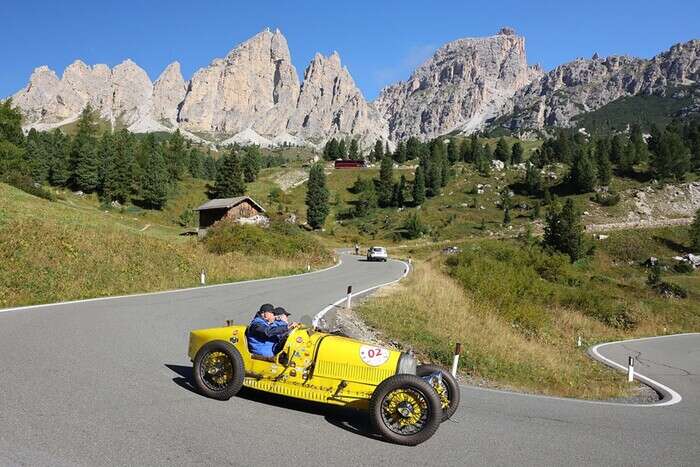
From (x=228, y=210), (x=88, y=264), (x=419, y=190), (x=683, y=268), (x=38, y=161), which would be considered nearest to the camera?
(x=88, y=264)

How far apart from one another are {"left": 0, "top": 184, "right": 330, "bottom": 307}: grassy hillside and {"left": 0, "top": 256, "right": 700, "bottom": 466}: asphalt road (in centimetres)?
637

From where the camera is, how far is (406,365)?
240 inches

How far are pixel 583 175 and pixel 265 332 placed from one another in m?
88.7

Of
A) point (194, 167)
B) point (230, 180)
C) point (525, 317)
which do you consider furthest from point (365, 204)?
point (525, 317)

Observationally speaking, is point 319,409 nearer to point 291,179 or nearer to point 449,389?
point 449,389

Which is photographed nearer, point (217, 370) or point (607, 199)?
point (217, 370)

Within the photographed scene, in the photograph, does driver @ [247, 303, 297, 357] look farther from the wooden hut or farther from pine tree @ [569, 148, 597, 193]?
pine tree @ [569, 148, 597, 193]

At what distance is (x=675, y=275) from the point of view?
49.6 metres

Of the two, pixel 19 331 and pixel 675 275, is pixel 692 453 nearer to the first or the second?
pixel 19 331

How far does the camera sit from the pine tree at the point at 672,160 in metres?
86.6

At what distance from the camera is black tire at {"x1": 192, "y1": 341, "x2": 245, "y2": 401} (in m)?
6.66

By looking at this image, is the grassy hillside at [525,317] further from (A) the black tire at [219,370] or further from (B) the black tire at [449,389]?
(A) the black tire at [219,370]

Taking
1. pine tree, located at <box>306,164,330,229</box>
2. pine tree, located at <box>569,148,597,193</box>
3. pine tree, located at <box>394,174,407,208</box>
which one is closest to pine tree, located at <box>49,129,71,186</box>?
pine tree, located at <box>306,164,330,229</box>

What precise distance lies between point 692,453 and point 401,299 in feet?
40.0
